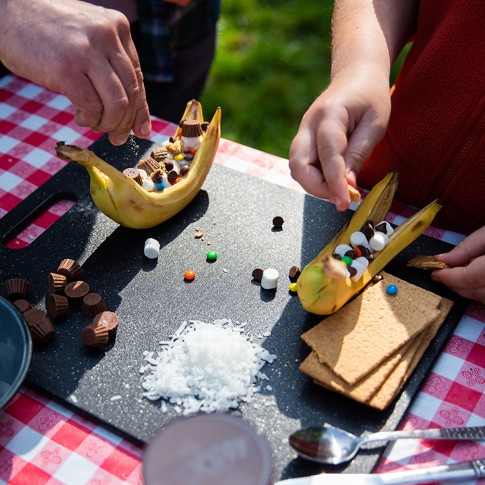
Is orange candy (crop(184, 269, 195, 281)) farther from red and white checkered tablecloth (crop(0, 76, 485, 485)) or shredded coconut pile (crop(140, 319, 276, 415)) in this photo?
red and white checkered tablecloth (crop(0, 76, 485, 485))

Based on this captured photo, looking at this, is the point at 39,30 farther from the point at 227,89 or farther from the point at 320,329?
the point at 227,89

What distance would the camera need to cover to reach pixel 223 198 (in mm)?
1623

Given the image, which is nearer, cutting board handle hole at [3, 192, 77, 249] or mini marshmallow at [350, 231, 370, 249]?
mini marshmallow at [350, 231, 370, 249]

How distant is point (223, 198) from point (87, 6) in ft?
1.79

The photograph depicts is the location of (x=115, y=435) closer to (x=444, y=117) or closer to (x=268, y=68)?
(x=444, y=117)

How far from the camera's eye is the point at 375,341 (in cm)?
119

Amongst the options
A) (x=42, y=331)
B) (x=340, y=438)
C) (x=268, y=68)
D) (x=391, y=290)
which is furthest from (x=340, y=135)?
(x=268, y=68)

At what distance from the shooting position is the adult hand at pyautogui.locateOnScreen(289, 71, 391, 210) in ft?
4.09

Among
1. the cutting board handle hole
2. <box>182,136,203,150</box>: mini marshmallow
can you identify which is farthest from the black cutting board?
<box>182,136,203,150</box>: mini marshmallow

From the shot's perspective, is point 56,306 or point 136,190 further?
point 136,190

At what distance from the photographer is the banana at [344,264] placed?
119cm

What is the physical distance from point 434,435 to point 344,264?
324 mm

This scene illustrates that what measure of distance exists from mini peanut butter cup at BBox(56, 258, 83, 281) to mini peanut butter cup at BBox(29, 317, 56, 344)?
0.50ft

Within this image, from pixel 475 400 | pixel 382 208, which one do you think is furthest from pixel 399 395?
pixel 382 208
